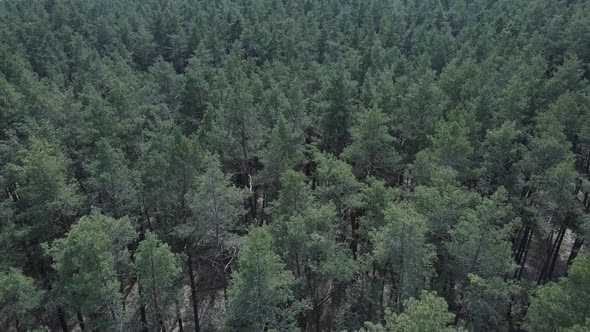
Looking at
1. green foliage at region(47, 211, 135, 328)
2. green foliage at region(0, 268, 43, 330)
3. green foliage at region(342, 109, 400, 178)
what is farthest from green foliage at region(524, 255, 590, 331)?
green foliage at region(0, 268, 43, 330)

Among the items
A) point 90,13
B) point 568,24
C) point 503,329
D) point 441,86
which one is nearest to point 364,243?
point 503,329

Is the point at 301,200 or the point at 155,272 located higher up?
the point at 301,200

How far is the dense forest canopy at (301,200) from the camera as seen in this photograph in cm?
2181

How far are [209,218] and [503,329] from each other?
16719mm

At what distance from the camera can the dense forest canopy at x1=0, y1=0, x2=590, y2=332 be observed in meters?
21.8

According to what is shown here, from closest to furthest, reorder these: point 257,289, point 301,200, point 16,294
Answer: point 257,289
point 16,294
point 301,200

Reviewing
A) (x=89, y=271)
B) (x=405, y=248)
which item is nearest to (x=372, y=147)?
(x=405, y=248)

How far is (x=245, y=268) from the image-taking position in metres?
20.7

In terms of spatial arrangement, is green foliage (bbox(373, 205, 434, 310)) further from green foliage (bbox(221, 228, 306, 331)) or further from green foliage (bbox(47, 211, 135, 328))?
green foliage (bbox(47, 211, 135, 328))

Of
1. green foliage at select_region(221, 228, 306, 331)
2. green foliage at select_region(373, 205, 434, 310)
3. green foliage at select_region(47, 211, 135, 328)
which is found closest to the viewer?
green foliage at select_region(221, 228, 306, 331)

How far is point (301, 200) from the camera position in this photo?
25172 millimetres

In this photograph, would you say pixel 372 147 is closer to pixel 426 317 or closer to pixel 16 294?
pixel 426 317

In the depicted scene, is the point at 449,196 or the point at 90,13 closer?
the point at 449,196

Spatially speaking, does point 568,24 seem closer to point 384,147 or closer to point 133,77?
point 384,147
